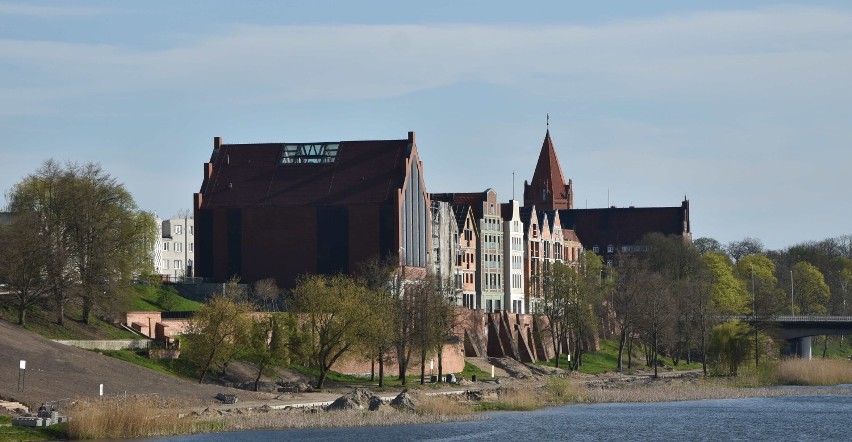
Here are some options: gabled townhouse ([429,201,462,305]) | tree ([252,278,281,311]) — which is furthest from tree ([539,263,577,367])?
tree ([252,278,281,311])

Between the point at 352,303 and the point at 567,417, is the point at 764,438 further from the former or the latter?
the point at 352,303

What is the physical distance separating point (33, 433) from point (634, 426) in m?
36.0

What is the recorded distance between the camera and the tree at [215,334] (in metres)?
102

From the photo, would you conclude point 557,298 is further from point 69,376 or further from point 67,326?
point 69,376

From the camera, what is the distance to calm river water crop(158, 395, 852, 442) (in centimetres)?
8269

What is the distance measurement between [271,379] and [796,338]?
3195 inches

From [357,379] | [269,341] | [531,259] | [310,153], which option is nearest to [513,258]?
[531,259]

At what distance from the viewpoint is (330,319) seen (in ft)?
355

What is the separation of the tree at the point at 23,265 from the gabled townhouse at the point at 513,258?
74534 mm

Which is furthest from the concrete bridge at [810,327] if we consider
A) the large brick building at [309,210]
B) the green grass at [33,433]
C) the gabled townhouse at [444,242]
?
the green grass at [33,433]

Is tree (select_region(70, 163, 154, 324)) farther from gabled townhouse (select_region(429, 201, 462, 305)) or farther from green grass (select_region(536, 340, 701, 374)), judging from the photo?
green grass (select_region(536, 340, 701, 374))

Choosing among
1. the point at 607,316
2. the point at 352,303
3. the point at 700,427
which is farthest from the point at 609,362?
the point at 700,427

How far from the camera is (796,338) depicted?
17150cm

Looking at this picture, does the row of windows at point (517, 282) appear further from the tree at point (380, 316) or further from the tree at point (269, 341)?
the tree at point (269, 341)
